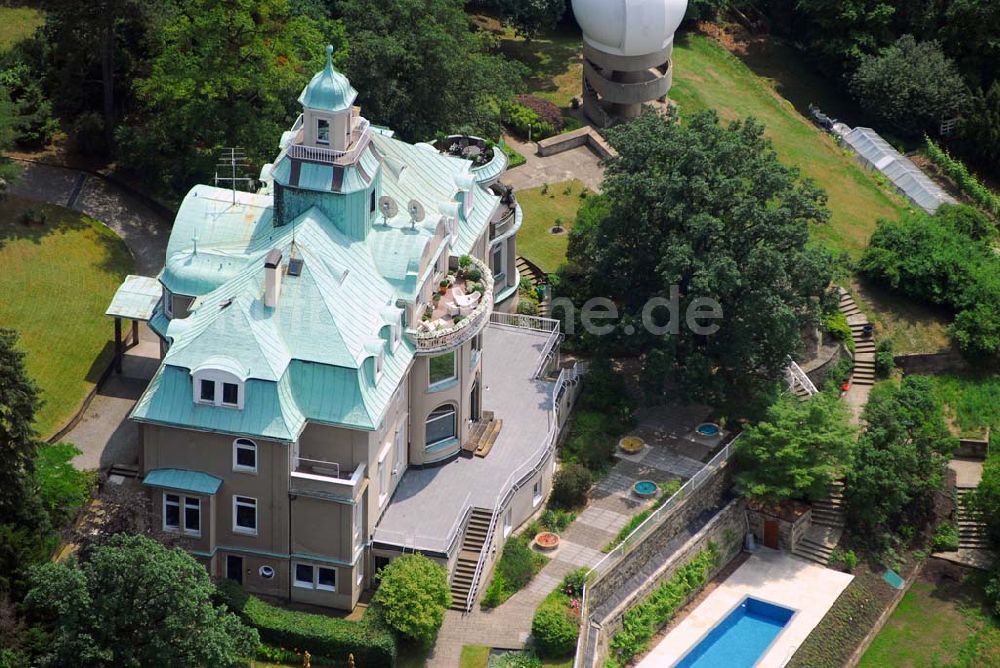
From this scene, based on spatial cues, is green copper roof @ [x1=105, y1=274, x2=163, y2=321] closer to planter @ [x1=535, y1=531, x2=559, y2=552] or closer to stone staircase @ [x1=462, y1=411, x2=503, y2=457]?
stone staircase @ [x1=462, y1=411, x2=503, y2=457]

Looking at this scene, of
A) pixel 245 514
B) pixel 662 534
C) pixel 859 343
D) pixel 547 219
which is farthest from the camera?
pixel 547 219

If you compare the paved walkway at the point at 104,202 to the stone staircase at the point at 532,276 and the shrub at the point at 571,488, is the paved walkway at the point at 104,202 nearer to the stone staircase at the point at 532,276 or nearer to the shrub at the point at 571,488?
the stone staircase at the point at 532,276

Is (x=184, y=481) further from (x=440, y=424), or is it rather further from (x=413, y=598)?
(x=440, y=424)

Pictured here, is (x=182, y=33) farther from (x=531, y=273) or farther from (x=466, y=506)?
(x=466, y=506)

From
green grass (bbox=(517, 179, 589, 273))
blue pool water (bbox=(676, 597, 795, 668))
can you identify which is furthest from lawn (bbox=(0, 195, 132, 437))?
blue pool water (bbox=(676, 597, 795, 668))

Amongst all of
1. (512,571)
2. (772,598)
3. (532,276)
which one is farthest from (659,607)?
(532,276)

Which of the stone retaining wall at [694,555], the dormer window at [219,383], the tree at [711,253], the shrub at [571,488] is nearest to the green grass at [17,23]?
the tree at [711,253]
